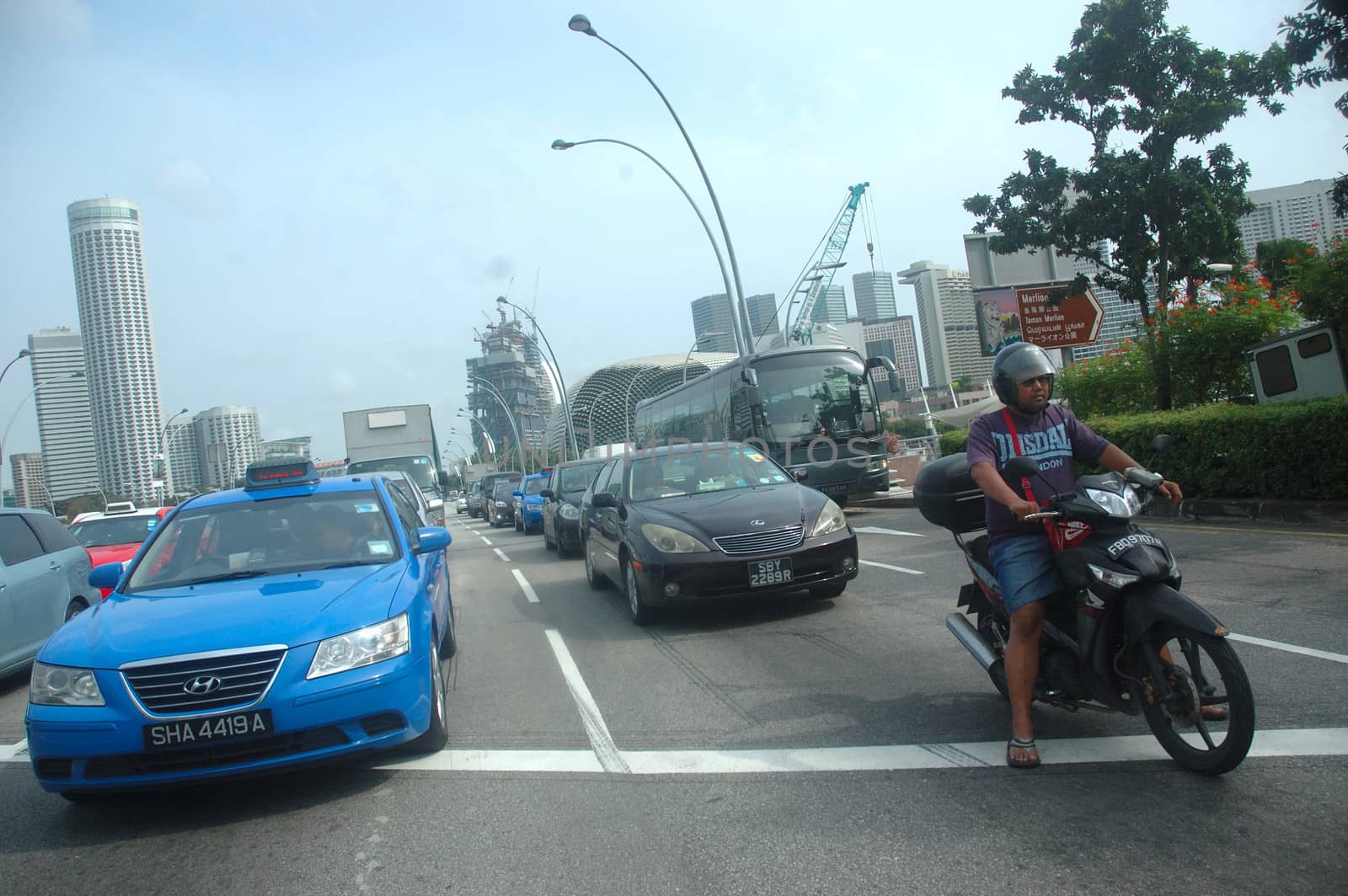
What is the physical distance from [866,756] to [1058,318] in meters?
14.6

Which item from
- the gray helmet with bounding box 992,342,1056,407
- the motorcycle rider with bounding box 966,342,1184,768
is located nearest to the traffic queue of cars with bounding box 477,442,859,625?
the motorcycle rider with bounding box 966,342,1184,768

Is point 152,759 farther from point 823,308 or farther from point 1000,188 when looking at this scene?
point 823,308

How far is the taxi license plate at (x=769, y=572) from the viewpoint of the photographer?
24.2 ft

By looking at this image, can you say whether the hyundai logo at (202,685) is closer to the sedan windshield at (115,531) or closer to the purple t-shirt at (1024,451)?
the purple t-shirt at (1024,451)

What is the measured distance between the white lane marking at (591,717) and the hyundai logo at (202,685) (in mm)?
1716

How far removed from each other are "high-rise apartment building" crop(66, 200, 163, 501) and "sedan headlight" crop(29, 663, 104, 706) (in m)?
98.9

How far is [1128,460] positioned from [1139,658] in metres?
0.88

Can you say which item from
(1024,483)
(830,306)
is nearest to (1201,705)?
(1024,483)

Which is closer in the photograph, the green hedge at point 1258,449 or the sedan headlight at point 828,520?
the sedan headlight at point 828,520

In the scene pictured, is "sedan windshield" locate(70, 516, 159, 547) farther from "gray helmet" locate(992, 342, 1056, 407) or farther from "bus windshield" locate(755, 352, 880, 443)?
"gray helmet" locate(992, 342, 1056, 407)

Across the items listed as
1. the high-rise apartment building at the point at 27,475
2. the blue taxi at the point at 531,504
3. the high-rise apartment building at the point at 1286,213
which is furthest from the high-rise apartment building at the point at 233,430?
the high-rise apartment building at the point at 1286,213

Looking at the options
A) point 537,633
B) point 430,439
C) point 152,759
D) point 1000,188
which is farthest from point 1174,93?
point 430,439

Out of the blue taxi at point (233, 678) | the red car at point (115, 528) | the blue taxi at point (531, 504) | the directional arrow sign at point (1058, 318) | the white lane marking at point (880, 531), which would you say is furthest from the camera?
the blue taxi at point (531, 504)

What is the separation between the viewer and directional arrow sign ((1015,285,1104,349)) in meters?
16.8
